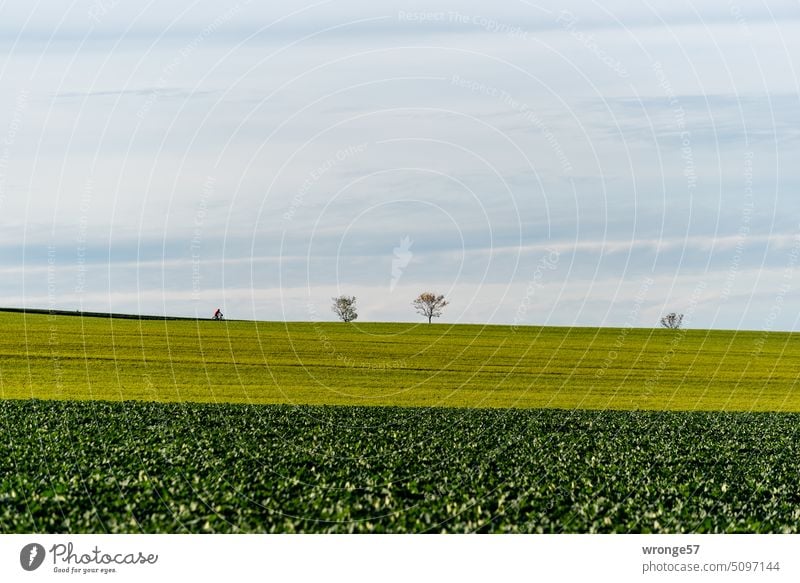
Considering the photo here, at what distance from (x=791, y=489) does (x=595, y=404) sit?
100 feet

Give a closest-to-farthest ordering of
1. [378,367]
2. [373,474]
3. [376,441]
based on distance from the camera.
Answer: [373,474] → [376,441] → [378,367]

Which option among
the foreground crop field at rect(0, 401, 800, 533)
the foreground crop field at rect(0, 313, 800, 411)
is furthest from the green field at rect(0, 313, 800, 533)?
the foreground crop field at rect(0, 313, 800, 411)

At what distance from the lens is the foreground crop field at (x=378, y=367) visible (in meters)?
57.1

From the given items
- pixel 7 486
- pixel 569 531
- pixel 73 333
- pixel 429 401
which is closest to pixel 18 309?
pixel 73 333

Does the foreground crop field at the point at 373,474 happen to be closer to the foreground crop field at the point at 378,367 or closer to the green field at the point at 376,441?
the green field at the point at 376,441

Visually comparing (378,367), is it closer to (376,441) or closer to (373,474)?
(376,441)

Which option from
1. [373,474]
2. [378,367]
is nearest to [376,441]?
[373,474]

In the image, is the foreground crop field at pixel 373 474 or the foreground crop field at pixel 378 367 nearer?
the foreground crop field at pixel 373 474

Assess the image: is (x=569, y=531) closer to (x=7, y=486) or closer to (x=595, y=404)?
(x=7, y=486)

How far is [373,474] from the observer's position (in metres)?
25.8

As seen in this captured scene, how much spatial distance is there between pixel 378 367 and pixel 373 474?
157 ft

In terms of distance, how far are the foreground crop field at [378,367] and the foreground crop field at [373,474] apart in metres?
14.1

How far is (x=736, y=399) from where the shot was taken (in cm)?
6344

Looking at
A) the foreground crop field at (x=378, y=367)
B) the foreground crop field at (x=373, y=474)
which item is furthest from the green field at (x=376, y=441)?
the foreground crop field at (x=378, y=367)
